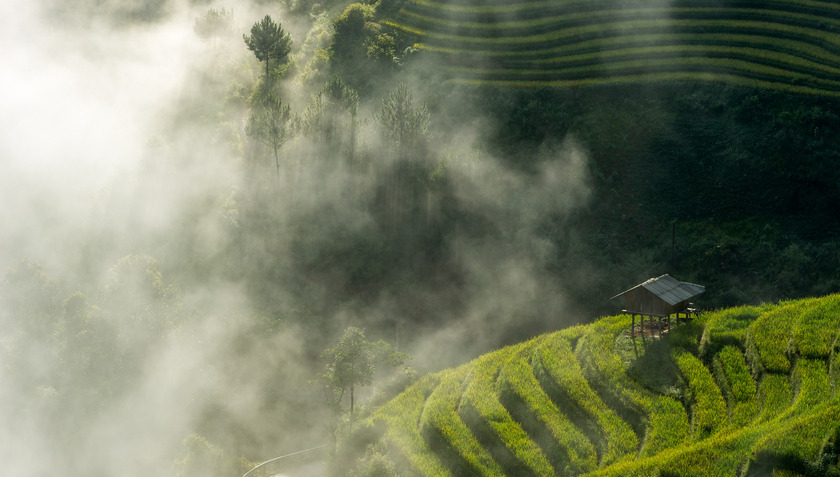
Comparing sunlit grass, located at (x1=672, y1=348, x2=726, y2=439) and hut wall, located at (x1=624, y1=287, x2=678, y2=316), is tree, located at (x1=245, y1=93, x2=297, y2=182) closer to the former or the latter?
hut wall, located at (x1=624, y1=287, x2=678, y2=316)

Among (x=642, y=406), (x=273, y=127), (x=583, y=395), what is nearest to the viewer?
(x=642, y=406)

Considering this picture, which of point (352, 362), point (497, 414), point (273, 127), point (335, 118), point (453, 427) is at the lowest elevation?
point (453, 427)

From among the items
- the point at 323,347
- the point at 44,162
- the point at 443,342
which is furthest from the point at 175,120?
the point at 443,342

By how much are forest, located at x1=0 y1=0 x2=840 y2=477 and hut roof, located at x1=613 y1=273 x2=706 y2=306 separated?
7.48m

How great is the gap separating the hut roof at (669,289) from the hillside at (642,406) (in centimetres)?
157

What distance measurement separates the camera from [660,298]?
95.7 ft

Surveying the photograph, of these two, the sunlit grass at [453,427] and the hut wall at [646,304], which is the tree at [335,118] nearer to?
the sunlit grass at [453,427]

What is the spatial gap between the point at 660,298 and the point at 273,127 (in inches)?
1325

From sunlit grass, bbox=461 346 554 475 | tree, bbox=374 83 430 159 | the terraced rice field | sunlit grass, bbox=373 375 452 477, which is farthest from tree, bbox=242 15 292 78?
→ sunlit grass, bbox=461 346 554 475

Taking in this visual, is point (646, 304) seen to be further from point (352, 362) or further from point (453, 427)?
point (352, 362)

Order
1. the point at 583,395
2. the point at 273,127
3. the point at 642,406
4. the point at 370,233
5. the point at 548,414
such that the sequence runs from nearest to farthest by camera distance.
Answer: the point at 642,406 < the point at 548,414 < the point at 583,395 < the point at 370,233 < the point at 273,127

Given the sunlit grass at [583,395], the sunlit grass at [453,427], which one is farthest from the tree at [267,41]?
the sunlit grass at [583,395]

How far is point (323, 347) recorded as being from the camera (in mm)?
42469

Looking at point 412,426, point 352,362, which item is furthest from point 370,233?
point 412,426
